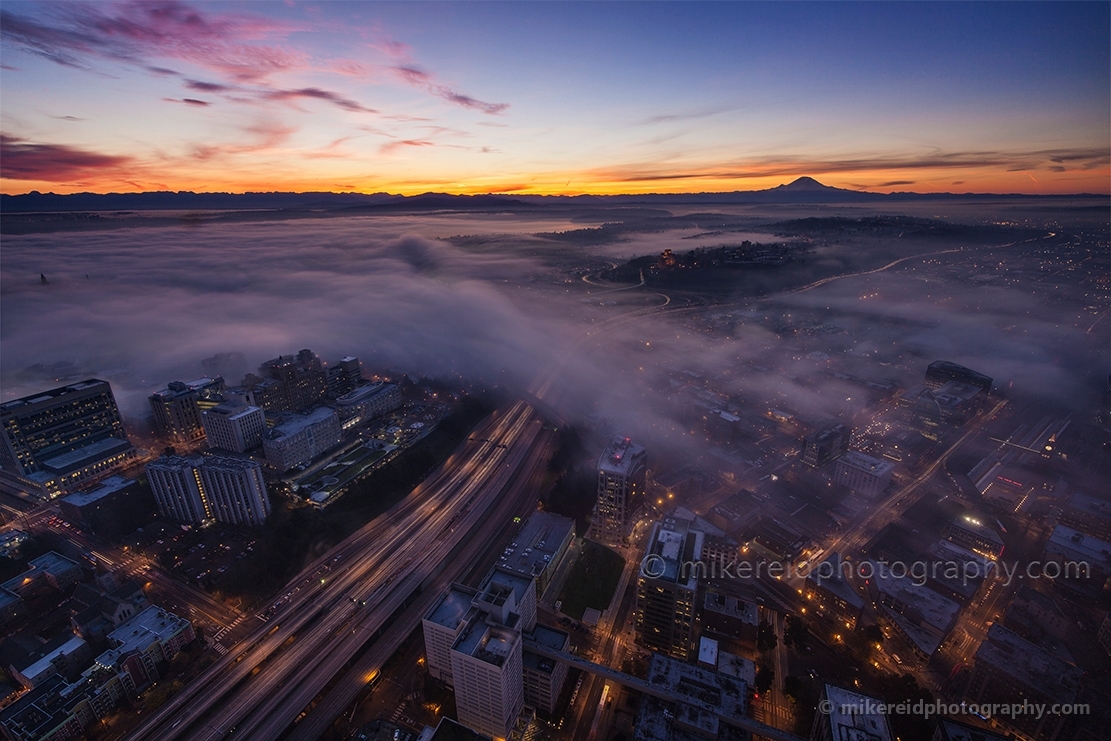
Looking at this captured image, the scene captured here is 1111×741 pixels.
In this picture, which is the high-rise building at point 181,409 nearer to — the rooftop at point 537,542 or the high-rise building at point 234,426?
the high-rise building at point 234,426

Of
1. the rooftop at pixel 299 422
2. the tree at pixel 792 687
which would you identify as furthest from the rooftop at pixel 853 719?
the rooftop at pixel 299 422

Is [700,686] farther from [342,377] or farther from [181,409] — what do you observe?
[181,409]

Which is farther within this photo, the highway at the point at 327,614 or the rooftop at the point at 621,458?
the rooftop at the point at 621,458

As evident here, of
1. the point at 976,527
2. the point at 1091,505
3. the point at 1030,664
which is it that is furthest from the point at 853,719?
the point at 1091,505

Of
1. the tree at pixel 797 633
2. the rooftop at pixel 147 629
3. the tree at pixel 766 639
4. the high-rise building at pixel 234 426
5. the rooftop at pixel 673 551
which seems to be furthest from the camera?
the high-rise building at pixel 234 426

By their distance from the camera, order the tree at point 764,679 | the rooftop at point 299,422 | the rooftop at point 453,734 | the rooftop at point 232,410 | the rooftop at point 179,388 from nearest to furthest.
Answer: the rooftop at point 453,734
the tree at point 764,679
the rooftop at point 299,422
the rooftop at point 232,410
the rooftop at point 179,388

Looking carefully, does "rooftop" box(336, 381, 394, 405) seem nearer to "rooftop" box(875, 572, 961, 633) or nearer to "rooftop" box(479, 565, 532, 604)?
"rooftop" box(479, 565, 532, 604)

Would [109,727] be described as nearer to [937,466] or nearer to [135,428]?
[135,428]
